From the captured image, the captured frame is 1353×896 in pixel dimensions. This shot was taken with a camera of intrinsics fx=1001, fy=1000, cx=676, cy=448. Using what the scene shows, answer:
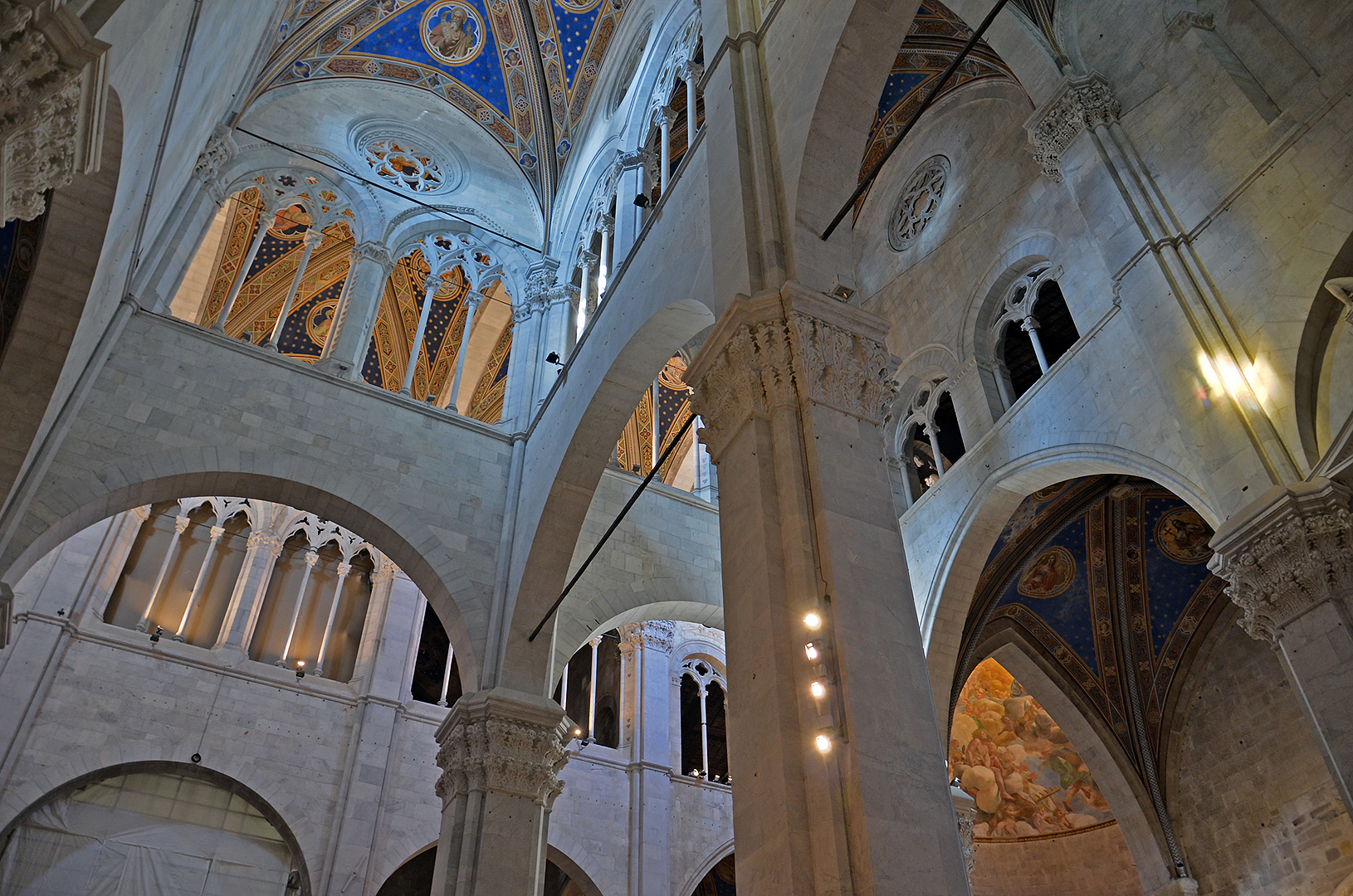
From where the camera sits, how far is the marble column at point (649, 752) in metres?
13.6

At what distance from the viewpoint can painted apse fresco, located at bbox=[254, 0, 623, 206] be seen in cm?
1382

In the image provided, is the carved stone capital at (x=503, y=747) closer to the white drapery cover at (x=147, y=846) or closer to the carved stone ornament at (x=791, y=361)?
the carved stone ornament at (x=791, y=361)

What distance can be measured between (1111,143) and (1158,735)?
7.39m

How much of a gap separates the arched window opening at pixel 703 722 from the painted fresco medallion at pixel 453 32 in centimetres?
972

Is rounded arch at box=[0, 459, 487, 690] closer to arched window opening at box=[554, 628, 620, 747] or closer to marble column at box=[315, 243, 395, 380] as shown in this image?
marble column at box=[315, 243, 395, 380]

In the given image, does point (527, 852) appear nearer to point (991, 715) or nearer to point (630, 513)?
point (630, 513)

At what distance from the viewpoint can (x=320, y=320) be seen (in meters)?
16.2

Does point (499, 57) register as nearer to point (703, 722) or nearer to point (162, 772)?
point (703, 722)

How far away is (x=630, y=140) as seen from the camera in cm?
1164

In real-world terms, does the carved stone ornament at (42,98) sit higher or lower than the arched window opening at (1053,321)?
lower

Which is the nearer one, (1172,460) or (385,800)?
(1172,460)

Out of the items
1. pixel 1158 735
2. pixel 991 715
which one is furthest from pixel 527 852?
pixel 991 715

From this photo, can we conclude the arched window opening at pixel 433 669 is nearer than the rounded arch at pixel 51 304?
No

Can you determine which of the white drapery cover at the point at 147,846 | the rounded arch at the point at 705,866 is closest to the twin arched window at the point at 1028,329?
the rounded arch at the point at 705,866
